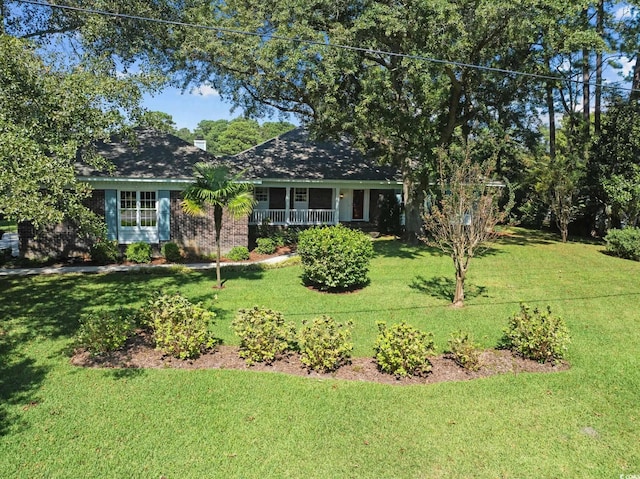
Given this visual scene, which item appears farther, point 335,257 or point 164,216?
point 164,216

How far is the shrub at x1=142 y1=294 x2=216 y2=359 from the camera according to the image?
706 cm

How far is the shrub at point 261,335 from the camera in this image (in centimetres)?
705

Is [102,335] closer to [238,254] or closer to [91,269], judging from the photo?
[91,269]

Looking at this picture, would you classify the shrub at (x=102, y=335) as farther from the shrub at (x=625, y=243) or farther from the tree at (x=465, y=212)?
the shrub at (x=625, y=243)

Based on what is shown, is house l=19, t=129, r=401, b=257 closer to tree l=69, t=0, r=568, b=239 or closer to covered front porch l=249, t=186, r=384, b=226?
covered front porch l=249, t=186, r=384, b=226

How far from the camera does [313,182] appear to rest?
67.5 ft

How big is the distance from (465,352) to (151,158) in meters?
13.8

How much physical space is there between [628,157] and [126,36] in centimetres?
2105

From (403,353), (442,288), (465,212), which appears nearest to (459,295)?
(442,288)

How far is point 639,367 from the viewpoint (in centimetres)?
721

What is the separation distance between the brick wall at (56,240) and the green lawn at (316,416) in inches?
226

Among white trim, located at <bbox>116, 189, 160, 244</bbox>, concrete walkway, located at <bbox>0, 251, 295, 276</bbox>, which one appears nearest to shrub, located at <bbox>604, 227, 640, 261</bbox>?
concrete walkway, located at <bbox>0, 251, 295, 276</bbox>

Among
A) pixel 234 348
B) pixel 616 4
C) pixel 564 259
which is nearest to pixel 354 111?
pixel 564 259

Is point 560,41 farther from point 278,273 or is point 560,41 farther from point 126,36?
point 126,36
